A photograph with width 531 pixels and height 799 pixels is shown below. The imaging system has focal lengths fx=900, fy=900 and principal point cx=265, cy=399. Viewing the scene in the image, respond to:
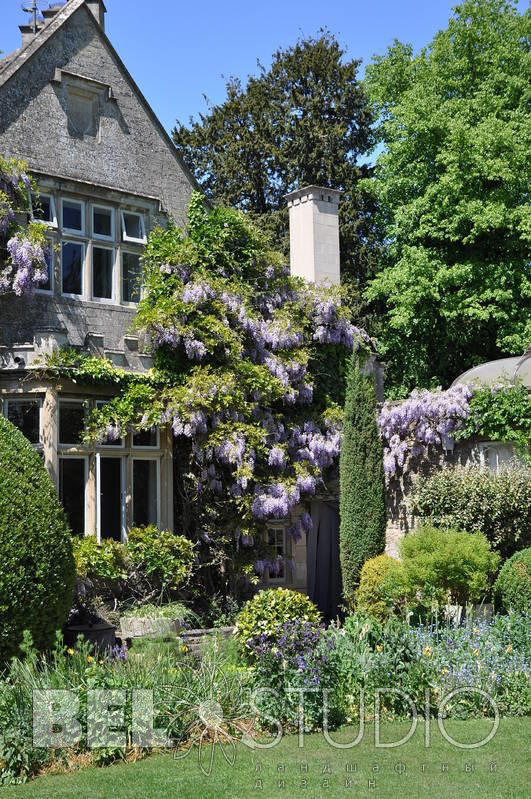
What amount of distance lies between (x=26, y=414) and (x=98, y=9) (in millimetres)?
7194

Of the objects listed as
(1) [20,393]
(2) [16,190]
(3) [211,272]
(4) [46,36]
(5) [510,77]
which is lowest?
(1) [20,393]

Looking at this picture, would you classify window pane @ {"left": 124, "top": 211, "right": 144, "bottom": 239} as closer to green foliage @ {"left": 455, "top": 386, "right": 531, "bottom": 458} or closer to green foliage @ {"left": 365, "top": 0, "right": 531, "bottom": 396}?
green foliage @ {"left": 455, "top": 386, "right": 531, "bottom": 458}

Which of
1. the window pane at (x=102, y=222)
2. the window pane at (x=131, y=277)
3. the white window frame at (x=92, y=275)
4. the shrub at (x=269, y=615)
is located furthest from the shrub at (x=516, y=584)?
the window pane at (x=102, y=222)

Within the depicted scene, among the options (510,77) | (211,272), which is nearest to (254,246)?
(211,272)

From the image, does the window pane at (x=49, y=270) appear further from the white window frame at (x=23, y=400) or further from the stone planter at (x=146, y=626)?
the stone planter at (x=146, y=626)

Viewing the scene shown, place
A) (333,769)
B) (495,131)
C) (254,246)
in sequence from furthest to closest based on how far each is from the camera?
(495,131), (254,246), (333,769)

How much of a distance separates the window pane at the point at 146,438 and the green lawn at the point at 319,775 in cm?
683

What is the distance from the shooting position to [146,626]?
1161 cm

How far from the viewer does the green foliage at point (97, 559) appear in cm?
1235

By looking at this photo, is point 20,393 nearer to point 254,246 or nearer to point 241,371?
point 241,371

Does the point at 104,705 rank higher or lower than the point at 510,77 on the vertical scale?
lower

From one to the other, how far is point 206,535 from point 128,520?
4.48ft

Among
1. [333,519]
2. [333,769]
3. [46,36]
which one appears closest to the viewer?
[333,769]

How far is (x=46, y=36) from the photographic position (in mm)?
13836
